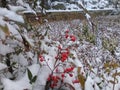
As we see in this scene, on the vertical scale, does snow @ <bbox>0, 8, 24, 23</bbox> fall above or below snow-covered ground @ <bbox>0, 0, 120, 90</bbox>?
above

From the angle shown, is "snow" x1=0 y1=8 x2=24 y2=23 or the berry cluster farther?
the berry cluster

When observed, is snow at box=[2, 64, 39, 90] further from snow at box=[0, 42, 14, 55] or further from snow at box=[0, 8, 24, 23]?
snow at box=[0, 8, 24, 23]

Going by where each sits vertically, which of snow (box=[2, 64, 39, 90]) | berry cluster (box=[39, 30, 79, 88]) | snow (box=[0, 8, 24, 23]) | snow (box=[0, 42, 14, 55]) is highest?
snow (box=[0, 8, 24, 23])

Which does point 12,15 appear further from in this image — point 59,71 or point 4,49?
point 59,71

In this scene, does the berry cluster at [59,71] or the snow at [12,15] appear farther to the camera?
the berry cluster at [59,71]

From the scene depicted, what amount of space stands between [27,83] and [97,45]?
7.48m

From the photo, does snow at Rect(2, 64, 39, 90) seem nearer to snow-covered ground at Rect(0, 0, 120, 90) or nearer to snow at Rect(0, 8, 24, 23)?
snow-covered ground at Rect(0, 0, 120, 90)

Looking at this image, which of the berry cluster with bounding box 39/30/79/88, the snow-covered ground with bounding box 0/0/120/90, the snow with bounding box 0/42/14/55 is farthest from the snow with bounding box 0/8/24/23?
the berry cluster with bounding box 39/30/79/88

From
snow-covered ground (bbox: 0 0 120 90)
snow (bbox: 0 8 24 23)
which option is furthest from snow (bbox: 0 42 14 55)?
snow (bbox: 0 8 24 23)

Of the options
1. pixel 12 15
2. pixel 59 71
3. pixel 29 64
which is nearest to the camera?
pixel 12 15

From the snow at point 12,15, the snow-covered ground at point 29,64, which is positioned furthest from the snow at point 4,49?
the snow at point 12,15

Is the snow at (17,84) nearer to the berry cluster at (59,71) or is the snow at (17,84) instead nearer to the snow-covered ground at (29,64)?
the snow-covered ground at (29,64)

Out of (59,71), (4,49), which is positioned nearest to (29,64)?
(59,71)

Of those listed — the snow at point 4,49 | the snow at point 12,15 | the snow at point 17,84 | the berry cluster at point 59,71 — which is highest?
the snow at point 12,15
